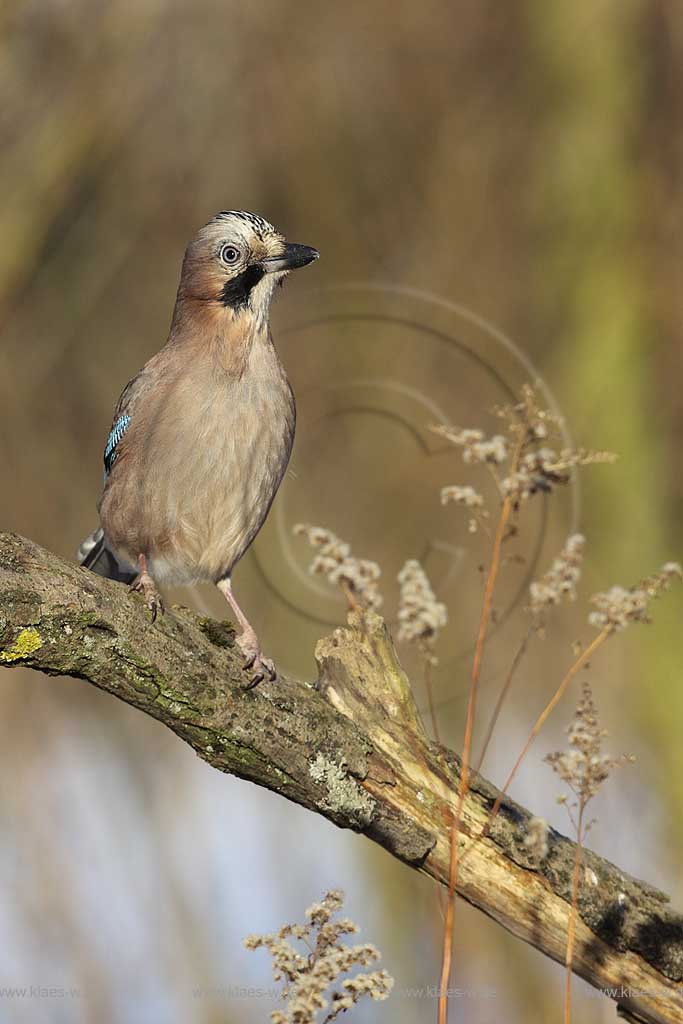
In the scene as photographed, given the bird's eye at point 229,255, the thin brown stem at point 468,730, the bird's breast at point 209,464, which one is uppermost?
the bird's eye at point 229,255

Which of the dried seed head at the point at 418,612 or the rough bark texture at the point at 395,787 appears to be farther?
the rough bark texture at the point at 395,787

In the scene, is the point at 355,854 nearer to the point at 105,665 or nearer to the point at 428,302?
the point at 428,302

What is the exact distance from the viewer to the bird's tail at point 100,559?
5.49 metres

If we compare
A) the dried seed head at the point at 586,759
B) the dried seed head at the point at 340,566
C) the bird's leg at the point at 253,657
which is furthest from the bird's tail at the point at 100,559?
the dried seed head at the point at 586,759

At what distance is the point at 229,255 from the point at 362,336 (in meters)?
3.40

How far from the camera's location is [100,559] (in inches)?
220

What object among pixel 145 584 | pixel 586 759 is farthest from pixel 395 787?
pixel 145 584

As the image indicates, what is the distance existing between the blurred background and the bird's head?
2.40m

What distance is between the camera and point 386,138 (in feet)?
28.8

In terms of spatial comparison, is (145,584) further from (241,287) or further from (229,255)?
(229,255)

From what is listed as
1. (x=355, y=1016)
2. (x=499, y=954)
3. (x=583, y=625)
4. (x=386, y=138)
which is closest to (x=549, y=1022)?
(x=499, y=954)

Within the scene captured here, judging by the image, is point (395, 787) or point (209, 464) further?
point (209, 464)

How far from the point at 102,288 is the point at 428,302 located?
2.18 meters

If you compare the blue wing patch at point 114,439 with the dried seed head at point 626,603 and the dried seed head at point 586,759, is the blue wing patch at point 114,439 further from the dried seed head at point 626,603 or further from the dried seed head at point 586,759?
the dried seed head at point 586,759
